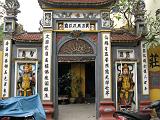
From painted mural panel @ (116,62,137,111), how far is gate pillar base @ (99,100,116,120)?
2.35ft

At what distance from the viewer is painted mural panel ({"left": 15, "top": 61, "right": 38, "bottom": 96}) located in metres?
13.2

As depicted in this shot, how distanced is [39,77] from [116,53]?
328 centimetres

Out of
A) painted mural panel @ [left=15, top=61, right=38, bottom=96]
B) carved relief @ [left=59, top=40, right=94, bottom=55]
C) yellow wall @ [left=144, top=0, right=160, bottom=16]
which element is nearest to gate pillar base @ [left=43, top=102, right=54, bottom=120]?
painted mural panel @ [left=15, top=61, right=38, bottom=96]

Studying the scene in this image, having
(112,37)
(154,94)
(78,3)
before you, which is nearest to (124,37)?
(112,37)

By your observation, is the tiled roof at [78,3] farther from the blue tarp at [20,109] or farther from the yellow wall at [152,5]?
the blue tarp at [20,109]

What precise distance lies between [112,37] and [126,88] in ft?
7.11

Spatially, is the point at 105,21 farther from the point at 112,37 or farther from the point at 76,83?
the point at 76,83

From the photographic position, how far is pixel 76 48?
43.9 ft

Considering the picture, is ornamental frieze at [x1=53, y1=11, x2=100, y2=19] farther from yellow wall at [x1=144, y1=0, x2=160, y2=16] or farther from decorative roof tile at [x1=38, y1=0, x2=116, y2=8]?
yellow wall at [x1=144, y1=0, x2=160, y2=16]

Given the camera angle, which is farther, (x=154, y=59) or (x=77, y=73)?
(x=77, y=73)

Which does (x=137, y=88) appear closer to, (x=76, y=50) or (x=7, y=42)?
(x=76, y=50)

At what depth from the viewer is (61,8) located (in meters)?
13.4

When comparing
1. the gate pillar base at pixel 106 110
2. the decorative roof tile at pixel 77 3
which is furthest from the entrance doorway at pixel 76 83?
the decorative roof tile at pixel 77 3

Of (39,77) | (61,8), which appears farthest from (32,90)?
(61,8)
